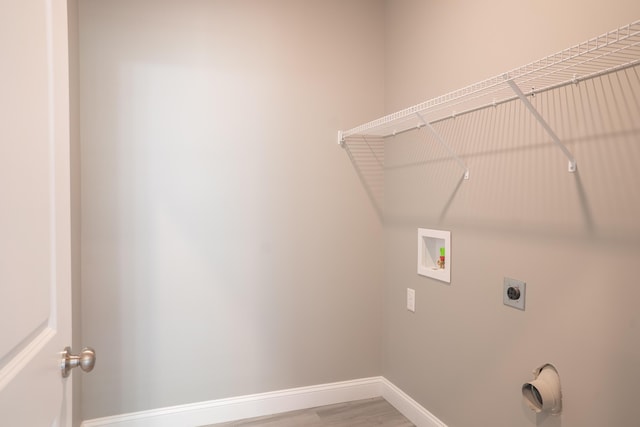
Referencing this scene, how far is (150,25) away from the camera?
202 cm

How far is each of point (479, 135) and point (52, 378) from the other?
1.68 meters

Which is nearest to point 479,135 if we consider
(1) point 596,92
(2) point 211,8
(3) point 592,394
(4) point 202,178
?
(1) point 596,92

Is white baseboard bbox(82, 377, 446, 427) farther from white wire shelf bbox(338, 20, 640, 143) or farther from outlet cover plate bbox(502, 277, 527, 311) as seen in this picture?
white wire shelf bbox(338, 20, 640, 143)

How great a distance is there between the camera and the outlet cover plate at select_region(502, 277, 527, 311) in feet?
4.85

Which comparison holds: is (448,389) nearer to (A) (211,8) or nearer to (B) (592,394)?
(B) (592,394)

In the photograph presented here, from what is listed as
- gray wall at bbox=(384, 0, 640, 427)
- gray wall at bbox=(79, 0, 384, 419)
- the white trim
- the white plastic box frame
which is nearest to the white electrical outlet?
gray wall at bbox=(384, 0, 640, 427)

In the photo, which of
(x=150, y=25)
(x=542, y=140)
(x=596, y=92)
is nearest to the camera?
(x=596, y=92)

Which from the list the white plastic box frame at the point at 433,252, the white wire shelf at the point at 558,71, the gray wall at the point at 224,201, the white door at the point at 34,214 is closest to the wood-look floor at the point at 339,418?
the gray wall at the point at 224,201

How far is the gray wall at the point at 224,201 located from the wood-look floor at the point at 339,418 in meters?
0.17

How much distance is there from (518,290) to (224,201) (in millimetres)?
1511

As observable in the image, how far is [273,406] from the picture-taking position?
2270mm

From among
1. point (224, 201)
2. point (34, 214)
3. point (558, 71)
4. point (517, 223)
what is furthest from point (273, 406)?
point (558, 71)

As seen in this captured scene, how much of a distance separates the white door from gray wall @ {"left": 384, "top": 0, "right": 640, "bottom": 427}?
58.9 inches

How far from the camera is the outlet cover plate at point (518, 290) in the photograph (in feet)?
4.85
